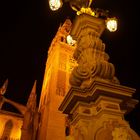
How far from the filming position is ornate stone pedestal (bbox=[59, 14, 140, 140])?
14.0ft

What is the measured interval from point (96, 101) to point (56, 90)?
24.5m

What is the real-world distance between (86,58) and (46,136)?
65.4ft

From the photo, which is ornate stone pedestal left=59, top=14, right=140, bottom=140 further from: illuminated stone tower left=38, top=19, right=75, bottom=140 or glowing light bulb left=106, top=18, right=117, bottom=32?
illuminated stone tower left=38, top=19, right=75, bottom=140

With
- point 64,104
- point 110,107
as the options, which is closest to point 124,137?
point 110,107

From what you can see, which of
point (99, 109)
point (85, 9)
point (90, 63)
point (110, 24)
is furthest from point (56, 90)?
point (99, 109)

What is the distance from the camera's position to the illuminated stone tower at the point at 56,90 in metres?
24.7

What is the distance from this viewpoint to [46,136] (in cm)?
2381

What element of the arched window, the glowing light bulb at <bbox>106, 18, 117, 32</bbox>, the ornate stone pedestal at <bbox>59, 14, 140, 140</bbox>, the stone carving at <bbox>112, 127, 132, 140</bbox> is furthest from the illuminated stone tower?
the stone carving at <bbox>112, 127, 132, 140</bbox>

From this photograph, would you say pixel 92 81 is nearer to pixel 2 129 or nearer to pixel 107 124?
pixel 107 124

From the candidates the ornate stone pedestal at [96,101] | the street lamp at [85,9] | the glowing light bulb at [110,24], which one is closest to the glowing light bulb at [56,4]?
the street lamp at [85,9]

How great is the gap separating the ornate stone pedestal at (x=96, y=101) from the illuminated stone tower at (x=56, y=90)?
1965 centimetres

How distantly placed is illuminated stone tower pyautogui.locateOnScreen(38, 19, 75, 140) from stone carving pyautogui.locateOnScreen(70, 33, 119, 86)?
19.4 meters

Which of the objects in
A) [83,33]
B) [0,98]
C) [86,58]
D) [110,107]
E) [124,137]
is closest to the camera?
[124,137]

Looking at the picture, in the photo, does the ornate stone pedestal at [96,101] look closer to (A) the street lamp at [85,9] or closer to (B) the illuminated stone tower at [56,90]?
(A) the street lamp at [85,9]
